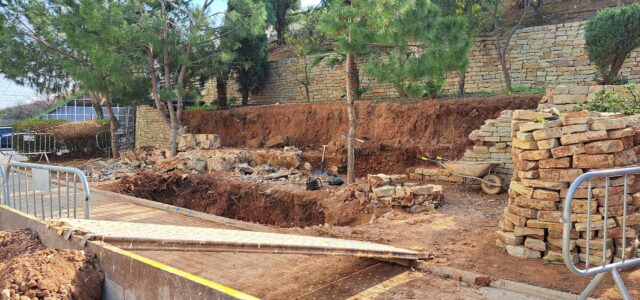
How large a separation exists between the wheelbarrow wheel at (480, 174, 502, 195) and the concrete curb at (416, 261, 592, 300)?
5.09 meters

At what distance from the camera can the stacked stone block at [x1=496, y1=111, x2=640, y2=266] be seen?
4.77 metres

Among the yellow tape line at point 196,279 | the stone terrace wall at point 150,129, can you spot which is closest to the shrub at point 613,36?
the yellow tape line at point 196,279

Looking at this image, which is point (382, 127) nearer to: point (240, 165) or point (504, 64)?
point (240, 165)

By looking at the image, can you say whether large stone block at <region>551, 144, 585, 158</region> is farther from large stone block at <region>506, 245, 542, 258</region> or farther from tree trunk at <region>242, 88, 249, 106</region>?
tree trunk at <region>242, 88, 249, 106</region>

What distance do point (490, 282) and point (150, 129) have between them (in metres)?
21.6

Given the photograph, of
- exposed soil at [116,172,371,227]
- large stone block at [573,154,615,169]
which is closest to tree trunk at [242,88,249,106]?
exposed soil at [116,172,371,227]

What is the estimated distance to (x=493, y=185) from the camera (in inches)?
375

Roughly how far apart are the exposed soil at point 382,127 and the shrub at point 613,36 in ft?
8.00

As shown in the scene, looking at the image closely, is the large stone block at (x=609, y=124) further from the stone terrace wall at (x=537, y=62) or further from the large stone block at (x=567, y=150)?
the stone terrace wall at (x=537, y=62)

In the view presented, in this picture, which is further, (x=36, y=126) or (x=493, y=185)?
(x=36, y=126)

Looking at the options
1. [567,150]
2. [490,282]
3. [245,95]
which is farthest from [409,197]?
[245,95]

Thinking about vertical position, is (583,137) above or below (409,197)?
above

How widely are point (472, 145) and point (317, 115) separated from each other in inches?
256

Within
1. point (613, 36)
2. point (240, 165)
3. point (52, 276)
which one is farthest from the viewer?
point (240, 165)
